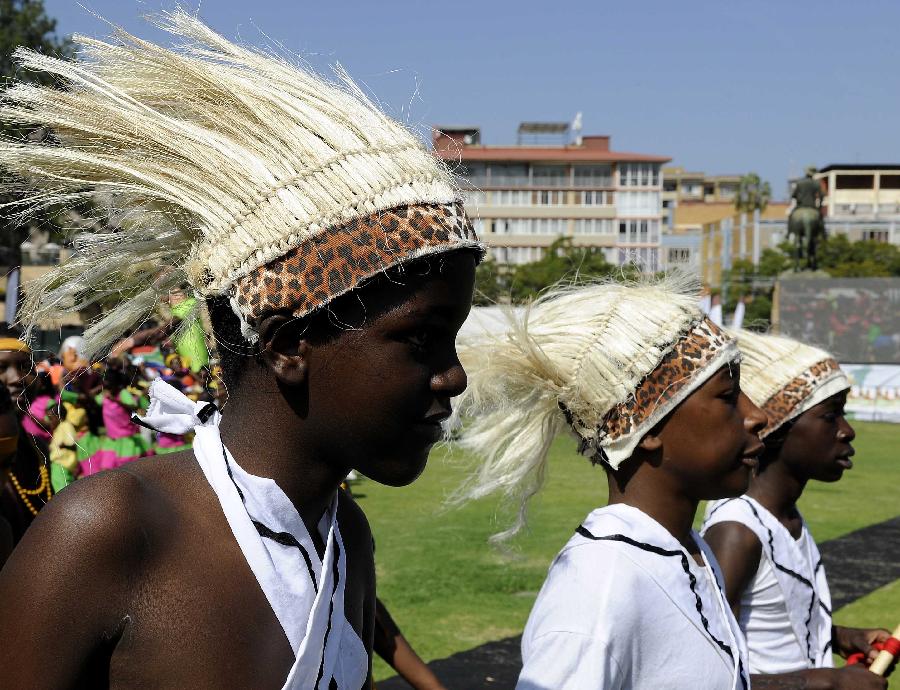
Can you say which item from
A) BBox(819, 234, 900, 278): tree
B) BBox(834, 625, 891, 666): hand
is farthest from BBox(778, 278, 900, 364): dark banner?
BBox(819, 234, 900, 278): tree

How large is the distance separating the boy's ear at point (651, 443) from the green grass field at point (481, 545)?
21.6 inches

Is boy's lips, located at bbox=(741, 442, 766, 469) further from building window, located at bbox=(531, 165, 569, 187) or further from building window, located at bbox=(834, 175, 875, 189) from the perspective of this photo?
building window, located at bbox=(834, 175, 875, 189)

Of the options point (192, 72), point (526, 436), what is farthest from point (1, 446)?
point (192, 72)

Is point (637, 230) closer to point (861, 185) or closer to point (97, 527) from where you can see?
point (861, 185)

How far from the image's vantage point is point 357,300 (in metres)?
1.55

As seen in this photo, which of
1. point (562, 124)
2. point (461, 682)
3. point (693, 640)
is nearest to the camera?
point (693, 640)

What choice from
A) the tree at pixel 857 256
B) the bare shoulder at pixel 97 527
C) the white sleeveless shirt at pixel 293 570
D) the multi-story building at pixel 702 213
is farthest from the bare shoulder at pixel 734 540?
the multi-story building at pixel 702 213

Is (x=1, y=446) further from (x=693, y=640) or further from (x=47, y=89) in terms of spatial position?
(x=693, y=640)

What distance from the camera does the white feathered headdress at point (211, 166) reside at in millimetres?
1578

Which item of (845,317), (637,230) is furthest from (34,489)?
(637,230)

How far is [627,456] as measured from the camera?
2.71 metres

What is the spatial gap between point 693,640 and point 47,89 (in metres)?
1.77

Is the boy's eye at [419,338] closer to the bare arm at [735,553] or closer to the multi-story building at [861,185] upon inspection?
the bare arm at [735,553]

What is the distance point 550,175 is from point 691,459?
9375 centimetres
